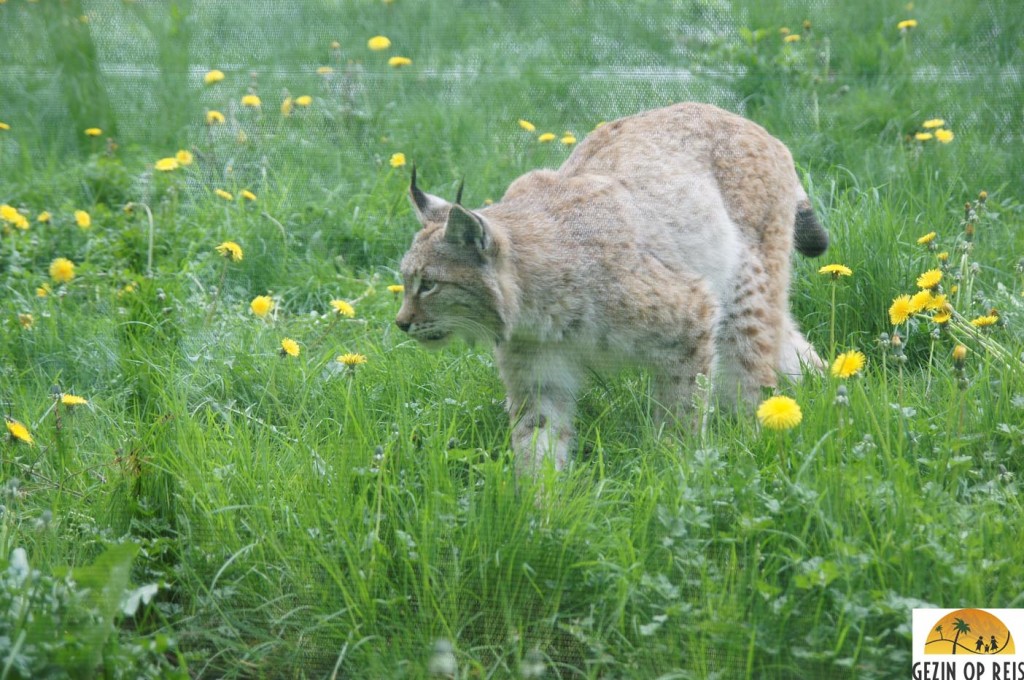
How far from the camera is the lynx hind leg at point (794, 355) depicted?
4059 millimetres

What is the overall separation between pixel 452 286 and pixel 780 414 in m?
1.25

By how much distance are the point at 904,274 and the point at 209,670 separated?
2.89m

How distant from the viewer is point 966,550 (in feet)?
8.82

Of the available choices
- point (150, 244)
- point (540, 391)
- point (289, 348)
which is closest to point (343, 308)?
point (289, 348)

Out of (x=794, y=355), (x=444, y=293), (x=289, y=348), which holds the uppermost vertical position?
(x=444, y=293)

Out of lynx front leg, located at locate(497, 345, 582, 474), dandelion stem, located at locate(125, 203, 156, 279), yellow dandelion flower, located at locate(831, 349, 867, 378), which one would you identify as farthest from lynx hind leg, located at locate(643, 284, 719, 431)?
dandelion stem, located at locate(125, 203, 156, 279)

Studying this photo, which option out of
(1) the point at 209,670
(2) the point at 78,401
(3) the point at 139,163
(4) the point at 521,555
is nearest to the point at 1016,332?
(4) the point at 521,555

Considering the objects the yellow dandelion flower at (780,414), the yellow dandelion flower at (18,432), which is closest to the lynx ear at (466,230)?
the yellow dandelion flower at (780,414)

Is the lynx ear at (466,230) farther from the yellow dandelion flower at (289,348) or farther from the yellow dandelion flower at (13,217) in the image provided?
the yellow dandelion flower at (13,217)

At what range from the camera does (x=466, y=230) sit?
3.72 meters

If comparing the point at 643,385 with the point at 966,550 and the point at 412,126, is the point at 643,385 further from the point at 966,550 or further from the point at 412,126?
the point at 412,126

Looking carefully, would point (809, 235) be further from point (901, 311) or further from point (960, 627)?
point (960, 627)

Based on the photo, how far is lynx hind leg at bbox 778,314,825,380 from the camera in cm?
406

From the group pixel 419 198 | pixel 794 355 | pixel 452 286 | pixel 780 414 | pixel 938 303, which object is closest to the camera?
pixel 780 414
